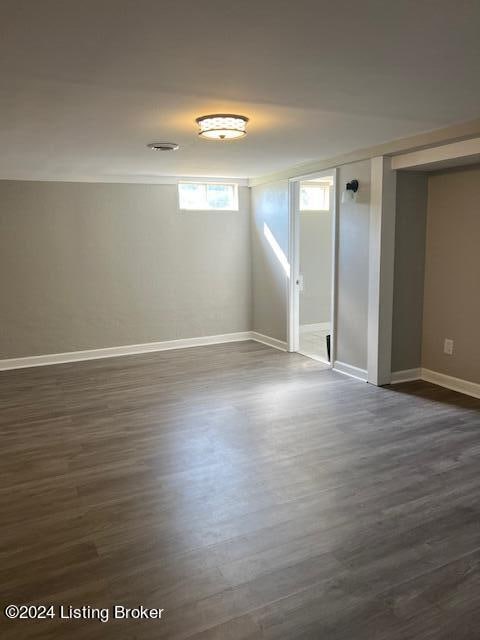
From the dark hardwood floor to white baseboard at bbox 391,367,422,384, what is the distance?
26cm

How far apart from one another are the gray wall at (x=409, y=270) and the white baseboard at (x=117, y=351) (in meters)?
2.57

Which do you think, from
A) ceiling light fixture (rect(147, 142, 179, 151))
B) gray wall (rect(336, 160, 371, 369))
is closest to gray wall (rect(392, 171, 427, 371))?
gray wall (rect(336, 160, 371, 369))

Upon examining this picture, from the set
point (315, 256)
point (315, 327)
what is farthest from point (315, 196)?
point (315, 327)

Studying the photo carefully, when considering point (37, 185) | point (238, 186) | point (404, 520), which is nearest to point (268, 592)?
point (404, 520)

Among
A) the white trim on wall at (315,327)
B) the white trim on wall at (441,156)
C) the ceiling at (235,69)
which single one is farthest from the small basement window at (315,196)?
the ceiling at (235,69)

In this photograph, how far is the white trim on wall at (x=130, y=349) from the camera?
561cm

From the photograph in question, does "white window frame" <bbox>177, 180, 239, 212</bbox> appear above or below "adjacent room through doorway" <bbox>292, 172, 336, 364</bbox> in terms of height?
above

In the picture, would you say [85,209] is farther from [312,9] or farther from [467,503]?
[467,503]

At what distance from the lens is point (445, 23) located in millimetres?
1792

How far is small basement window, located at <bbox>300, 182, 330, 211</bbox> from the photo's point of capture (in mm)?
7184

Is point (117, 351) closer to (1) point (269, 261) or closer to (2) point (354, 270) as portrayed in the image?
(1) point (269, 261)

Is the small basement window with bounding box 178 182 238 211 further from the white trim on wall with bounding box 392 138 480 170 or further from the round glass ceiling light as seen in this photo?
the round glass ceiling light

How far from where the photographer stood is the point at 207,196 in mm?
6465

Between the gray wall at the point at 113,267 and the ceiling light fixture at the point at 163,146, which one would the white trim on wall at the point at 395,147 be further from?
the ceiling light fixture at the point at 163,146
